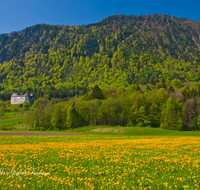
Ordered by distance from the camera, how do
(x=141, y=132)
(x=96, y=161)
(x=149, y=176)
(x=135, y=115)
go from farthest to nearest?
(x=135, y=115) < (x=141, y=132) < (x=96, y=161) < (x=149, y=176)

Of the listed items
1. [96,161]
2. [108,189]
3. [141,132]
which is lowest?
[141,132]

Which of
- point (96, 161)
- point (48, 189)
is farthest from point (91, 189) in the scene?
point (96, 161)

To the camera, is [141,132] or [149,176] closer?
[149,176]

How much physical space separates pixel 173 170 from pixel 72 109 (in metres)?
83.0

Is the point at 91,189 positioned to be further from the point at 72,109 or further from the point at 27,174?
the point at 72,109

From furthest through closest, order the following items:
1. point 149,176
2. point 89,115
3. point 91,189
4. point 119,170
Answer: point 89,115 → point 119,170 → point 149,176 → point 91,189

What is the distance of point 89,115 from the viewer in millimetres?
94688

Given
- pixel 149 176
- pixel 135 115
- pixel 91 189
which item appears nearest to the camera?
pixel 91 189

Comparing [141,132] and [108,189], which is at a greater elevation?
[108,189]

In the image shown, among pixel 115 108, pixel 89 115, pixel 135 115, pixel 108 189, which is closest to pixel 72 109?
pixel 89 115

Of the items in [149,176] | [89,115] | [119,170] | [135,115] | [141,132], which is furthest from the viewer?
[89,115]

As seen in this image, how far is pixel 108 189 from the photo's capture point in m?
7.12

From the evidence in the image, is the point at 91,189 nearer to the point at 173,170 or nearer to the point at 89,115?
the point at 173,170

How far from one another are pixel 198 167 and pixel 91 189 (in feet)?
25.6
